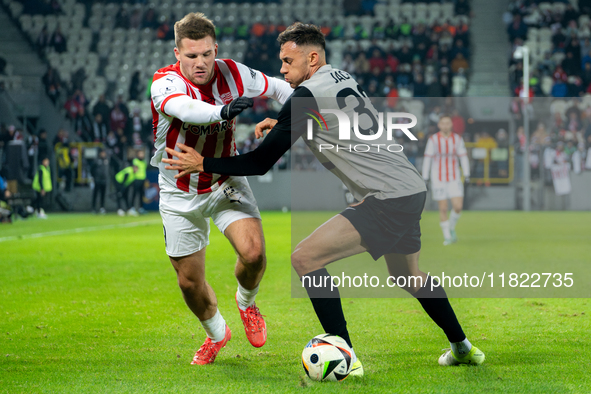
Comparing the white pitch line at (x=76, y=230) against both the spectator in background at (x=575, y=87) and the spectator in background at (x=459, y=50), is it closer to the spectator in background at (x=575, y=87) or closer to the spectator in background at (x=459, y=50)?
the spectator in background at (x=459, y=50)

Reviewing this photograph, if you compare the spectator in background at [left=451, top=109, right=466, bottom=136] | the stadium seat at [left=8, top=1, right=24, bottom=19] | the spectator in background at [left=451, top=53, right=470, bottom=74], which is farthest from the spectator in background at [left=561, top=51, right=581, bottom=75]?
the stadium seat at [left=8, top=1, right=24, bottom=19]

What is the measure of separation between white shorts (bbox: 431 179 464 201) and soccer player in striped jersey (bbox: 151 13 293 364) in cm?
740

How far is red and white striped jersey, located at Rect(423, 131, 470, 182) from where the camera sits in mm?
11172

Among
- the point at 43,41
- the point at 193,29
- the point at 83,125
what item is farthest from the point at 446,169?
the point at 43,41

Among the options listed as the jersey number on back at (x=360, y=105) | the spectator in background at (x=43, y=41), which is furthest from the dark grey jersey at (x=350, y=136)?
the spectator in background at (x=43, y=41)

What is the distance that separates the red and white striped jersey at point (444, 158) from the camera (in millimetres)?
11172

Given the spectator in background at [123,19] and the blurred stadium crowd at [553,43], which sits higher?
the spectator in background at [123,19]

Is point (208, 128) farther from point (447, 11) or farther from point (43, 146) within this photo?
point (447, 11)

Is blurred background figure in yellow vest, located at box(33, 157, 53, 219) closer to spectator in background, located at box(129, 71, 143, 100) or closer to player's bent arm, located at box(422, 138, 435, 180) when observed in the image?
spectator in background, located at box(129, 71, 143, 100)

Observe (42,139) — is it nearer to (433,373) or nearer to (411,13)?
(411,13)

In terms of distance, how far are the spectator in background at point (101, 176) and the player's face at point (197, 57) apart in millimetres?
17905

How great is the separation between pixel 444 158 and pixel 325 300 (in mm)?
8158

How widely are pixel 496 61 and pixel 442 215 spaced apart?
1710 cm

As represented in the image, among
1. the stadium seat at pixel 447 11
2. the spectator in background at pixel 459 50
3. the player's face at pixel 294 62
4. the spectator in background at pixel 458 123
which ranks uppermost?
the stadium seat at pixel 447 11
